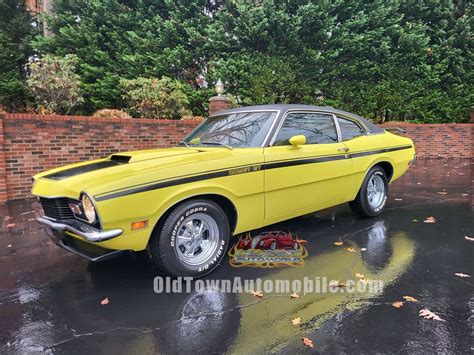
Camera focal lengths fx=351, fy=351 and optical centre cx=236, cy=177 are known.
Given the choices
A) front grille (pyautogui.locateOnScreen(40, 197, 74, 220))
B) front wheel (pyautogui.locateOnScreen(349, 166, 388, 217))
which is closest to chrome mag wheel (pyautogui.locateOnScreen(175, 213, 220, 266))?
front grille (pyautogui.locateOnScreen(40, 197, 74, 220))

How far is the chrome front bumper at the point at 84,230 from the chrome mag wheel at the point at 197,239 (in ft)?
2.04

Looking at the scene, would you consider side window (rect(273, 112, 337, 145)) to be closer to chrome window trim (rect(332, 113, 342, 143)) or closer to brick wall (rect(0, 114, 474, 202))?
chrome window trim (rect(332, 113, 342, 143))

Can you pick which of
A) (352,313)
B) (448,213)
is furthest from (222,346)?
(448,213)

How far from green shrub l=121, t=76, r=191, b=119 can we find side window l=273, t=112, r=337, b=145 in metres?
6.21

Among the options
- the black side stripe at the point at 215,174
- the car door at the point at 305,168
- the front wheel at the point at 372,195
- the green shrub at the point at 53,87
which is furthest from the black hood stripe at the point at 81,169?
the green shrub at the point at 53,87

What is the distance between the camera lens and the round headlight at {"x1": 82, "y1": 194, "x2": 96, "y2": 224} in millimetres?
2791

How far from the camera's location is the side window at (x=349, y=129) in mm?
4898

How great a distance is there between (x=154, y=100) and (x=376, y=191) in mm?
6659

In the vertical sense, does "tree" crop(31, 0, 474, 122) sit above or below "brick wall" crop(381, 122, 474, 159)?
above

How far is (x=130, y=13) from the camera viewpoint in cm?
1333

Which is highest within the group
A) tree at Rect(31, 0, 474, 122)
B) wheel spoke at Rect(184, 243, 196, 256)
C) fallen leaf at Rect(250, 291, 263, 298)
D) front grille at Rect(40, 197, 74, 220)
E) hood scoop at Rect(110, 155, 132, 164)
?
tree at Rect(31, 0, 474, 122)

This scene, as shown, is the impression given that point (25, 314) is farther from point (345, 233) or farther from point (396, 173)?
point (396, 173)

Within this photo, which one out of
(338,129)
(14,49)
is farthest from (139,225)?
(14,49)

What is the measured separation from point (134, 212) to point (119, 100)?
36.0 ft
